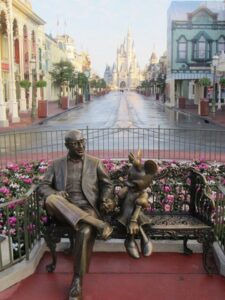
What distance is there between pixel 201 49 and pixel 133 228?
45.2 metres

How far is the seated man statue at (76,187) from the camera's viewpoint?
12.8ft

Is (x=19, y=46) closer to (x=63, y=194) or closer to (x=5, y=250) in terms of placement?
(x=5, y=250)

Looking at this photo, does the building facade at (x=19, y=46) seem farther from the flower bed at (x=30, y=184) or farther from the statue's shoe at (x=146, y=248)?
the statue's shoe at (x=146, y=248)

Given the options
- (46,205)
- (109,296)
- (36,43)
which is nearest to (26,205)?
(46,205)

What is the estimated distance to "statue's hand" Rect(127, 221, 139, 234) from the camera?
396 centimetres

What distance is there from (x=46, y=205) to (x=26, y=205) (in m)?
0.49

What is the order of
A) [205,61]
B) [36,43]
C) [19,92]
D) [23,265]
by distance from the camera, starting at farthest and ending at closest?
[205,61] → [36,43] → [19,92] → [23,265]

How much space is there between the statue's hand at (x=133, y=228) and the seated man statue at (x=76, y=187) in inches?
13.3

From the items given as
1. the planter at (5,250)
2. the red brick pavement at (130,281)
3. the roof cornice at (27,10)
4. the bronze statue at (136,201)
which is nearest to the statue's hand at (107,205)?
the bronze statue at (136,201)

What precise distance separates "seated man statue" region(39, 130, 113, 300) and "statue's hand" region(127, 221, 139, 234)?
13.3 inches

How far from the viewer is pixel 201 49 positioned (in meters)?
46.2

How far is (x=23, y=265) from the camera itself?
14.3ft

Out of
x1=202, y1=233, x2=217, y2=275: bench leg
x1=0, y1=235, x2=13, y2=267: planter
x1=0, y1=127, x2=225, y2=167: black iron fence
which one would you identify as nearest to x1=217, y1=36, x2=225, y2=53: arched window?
x1=0, y1=127, x2=225, y2=167: black iron fence

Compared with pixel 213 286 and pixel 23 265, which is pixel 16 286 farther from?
pixel 213 286
